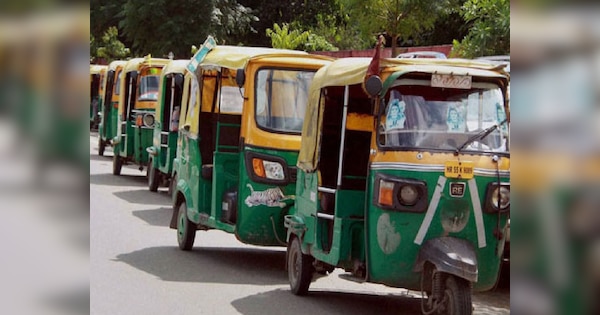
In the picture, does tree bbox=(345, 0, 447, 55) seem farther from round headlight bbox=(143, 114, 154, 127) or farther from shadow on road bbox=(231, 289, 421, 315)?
shadow on road bbox=(231, 289, 421, 315)

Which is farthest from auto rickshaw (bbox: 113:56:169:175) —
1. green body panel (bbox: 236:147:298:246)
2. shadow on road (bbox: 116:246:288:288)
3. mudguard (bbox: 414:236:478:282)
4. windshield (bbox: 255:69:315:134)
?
mudguard (bbox: 414:236:478:282)

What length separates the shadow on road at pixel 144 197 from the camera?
18.3m

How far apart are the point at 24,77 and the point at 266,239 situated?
936cm

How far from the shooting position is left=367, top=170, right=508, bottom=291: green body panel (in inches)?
302

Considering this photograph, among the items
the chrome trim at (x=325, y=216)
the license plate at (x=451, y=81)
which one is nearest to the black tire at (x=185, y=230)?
the chrome trim at (x=325, y=216)

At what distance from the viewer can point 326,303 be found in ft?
31.3

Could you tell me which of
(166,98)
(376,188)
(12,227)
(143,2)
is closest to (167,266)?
(376,188)

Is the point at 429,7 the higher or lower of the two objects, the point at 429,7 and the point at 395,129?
the higher

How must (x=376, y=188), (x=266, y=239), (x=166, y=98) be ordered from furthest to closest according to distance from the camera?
1. (x=166, y=98)
2. (x=266, y=239)
3. (x=376, y=188)

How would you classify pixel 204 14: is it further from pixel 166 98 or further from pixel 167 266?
pixel 167 266

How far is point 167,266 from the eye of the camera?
11406mm

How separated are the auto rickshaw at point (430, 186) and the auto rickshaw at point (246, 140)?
2036 mm

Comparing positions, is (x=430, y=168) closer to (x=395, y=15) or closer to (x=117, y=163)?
(x=395, y=15)

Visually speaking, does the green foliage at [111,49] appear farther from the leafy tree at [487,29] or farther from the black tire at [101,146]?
the leafy tree at [487,29]
